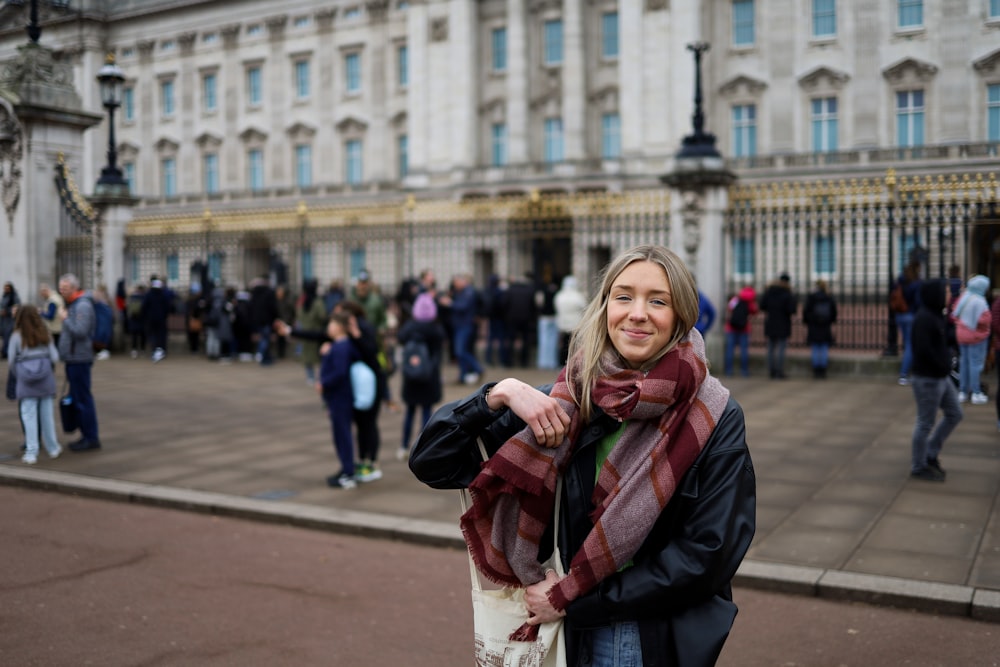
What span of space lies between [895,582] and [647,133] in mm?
36141

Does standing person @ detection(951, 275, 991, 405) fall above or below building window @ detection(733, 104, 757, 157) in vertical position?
below

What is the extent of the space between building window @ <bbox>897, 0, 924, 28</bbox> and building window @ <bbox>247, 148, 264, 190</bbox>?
1329 inches

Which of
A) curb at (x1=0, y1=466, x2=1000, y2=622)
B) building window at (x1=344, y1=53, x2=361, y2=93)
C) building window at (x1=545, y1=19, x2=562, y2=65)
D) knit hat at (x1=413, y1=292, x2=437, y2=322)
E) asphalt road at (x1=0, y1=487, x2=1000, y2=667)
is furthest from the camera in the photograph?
building window at (x1=344, y1=53, x2=361, y2=93)

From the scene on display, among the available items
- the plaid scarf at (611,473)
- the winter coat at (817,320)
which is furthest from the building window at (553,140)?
the plaid scarf at (611,473)

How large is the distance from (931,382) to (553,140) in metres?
37.8

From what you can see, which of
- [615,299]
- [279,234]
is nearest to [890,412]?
[615,299]

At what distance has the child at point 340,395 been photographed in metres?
7.91

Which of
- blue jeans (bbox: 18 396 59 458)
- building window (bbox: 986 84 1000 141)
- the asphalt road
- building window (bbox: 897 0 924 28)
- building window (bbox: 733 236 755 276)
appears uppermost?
building window (bbox: 897 0 924 28)

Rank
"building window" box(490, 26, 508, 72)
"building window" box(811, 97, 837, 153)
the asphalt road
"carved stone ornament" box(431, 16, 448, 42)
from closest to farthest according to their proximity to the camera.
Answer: the asphalt road → "building window" box(811, 97, 837, 153) → "carved stone ornament" box(431, 16, 448, 42) → "building window" box(490, 26, 508, 72)

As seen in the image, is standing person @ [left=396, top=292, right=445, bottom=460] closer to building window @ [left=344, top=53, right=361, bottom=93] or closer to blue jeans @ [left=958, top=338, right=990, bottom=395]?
blue jeans @ [left=958, top=338, right=990, bottom=395]

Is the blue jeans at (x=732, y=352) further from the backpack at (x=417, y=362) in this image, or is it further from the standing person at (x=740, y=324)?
the backpack at (x=417, y=362)

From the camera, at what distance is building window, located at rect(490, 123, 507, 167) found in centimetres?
4488

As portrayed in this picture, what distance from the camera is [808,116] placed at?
1495 inches

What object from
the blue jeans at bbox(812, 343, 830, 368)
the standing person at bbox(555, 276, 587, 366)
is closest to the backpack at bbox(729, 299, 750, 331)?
the blue jeans at bbox(812, 343, 830, 368)
